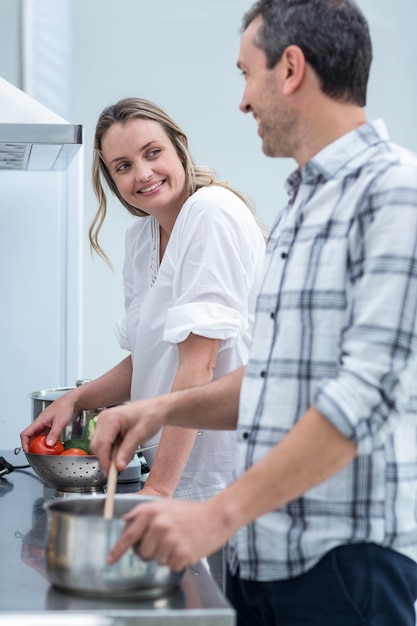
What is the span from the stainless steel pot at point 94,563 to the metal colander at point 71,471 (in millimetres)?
663

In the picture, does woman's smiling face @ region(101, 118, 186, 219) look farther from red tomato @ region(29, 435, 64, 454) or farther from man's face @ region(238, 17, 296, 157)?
man's face @ region(238, 17, 296, 157)

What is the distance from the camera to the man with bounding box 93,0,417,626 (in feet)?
3.01

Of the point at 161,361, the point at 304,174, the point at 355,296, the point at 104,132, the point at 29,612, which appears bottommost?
the point at 29,612

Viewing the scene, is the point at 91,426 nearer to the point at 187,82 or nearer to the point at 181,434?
Result: the point at 181,434

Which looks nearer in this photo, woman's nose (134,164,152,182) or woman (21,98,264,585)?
woman (21,98,264,585)

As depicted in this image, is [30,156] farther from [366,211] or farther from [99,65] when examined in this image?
[366,211]

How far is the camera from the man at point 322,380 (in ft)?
3.01

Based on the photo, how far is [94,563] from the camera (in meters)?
0.96

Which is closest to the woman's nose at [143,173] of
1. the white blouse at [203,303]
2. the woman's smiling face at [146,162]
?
the woman's smiling face at [146,162]

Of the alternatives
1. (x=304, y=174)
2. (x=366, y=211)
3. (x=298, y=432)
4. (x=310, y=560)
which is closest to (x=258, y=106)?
(x=304, y=174)

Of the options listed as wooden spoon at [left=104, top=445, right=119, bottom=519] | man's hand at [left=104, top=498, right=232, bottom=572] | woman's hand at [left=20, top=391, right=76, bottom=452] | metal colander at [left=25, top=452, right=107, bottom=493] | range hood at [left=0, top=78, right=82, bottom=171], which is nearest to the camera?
man's hand at [left=104, top=498, right=232, bottom=572]

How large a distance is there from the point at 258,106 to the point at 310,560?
519 mm

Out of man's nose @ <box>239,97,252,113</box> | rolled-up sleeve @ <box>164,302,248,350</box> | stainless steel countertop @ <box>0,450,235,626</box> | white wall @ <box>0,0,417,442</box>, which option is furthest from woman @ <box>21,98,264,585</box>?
white wall @ <box>0,0,417,442</box>

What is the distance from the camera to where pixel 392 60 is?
10.7 ft
